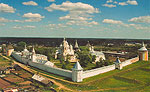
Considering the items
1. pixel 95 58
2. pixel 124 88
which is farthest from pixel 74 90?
pixel 95 58

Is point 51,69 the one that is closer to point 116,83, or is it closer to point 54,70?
point 54,70

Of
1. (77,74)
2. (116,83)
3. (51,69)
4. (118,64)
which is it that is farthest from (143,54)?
(51,69)

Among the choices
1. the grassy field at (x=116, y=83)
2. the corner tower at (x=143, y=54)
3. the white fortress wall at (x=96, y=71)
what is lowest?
the grassy field at (x=116, y=83)

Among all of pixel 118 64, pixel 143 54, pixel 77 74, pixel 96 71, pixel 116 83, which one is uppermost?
pixel 143 54

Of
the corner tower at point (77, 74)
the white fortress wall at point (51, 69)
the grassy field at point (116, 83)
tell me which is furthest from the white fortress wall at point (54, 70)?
the grassy field at point (116, 83)

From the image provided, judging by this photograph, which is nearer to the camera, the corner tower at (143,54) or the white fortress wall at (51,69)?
the white fortress wall at (51,69)

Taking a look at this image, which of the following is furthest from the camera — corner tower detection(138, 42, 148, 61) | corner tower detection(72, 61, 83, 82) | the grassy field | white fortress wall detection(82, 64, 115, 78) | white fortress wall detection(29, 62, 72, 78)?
corner tower detection(138, 42, 148, 61)

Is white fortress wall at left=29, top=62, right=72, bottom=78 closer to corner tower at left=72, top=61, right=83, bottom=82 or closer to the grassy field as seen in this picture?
corner tower at left=72, top=61, right=83, bottom=82

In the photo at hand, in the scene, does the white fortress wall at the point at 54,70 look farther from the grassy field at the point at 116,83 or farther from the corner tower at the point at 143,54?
the corner tower at the point at 143,54

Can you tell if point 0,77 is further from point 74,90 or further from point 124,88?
point 124,88

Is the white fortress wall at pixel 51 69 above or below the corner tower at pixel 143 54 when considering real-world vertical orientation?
below

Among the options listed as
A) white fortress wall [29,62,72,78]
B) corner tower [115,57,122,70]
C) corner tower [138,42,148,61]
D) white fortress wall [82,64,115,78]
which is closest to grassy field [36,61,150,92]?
white fortress wall [82,64,115,78]
